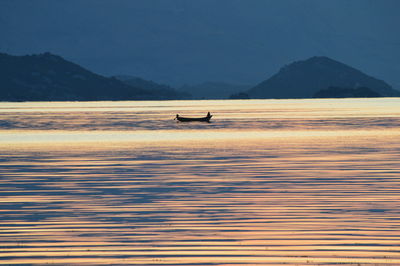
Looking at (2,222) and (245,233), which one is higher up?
(2,222)

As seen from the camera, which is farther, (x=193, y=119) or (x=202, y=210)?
(x=193, y=119)

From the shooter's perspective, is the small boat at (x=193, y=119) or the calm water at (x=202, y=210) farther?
the small boat at (x=193, y=119)

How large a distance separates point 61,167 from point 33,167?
157cm

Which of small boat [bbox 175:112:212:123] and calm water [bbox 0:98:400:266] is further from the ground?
small boat [bbox 175:112:212:123]

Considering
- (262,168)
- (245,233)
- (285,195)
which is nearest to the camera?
(245,233)

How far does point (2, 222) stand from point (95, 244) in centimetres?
505

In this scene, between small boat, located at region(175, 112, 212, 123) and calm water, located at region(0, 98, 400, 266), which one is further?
small boat, located at region(175, 112, 212, 123)

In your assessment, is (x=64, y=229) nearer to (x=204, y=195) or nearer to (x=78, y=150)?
(x=204, y=195)

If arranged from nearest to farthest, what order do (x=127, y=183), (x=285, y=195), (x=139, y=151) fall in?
(x=285, y=195)
(x=127, y=183)
(x=139, y=151)

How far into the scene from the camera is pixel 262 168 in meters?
43.8

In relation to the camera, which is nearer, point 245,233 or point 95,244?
point 95,244

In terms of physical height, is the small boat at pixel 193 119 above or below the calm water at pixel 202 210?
above

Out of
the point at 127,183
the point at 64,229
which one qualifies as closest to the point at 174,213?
the point at 64,229

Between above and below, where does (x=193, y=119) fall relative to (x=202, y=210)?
above
